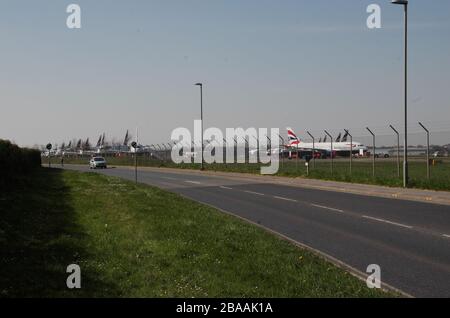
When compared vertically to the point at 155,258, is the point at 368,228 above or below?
below

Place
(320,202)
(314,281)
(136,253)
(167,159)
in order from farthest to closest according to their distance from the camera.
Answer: (167,159) < (320,202) < (136,253) < (314,281)

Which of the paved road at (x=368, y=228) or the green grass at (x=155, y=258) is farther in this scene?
the paved road at (x=368, y=228)

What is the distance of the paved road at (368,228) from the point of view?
8438mm

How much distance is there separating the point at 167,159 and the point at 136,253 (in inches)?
2244

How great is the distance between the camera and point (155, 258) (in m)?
8.66

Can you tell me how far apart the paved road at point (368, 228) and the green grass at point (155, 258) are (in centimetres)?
94

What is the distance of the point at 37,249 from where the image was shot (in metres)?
9.30

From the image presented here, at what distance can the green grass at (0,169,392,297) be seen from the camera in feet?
22.4

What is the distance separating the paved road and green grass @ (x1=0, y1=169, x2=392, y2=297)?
0.94 m

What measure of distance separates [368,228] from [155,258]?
6.36m

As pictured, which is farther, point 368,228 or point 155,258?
point 368,228
